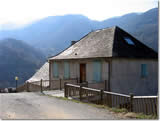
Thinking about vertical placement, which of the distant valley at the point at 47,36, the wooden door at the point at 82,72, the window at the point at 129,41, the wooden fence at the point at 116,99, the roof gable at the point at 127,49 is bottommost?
the wooden fence at the point at 116,99

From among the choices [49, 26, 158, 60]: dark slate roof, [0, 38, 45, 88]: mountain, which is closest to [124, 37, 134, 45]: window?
[49, 26, 158, 60]: dark slate roof

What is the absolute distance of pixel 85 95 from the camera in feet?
33.4

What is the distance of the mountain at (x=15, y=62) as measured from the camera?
4856cm

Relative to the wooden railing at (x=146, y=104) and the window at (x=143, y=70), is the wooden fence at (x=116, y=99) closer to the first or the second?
the wooden railing at (x=146, y=104)

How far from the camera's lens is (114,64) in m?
13.0

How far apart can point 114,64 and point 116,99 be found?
506cm

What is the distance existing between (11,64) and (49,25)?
59277 mm

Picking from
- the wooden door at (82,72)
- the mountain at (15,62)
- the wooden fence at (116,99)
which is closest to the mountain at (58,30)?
the mountain at (15,62)

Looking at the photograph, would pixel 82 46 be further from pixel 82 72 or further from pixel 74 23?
pixel 74 23

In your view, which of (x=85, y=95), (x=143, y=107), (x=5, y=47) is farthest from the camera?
(x=5, y=47)

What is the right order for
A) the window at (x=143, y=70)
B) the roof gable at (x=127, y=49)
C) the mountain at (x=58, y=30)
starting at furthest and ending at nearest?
the mountain at (x=58, y=30) → the window at (x=143, y=70) → the roof gable at (x=127, y=49)

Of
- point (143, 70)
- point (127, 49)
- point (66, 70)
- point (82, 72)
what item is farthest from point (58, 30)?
point (143, 70)

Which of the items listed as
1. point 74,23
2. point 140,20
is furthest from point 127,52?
point 74,23

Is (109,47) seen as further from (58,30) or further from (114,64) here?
(58,30)
